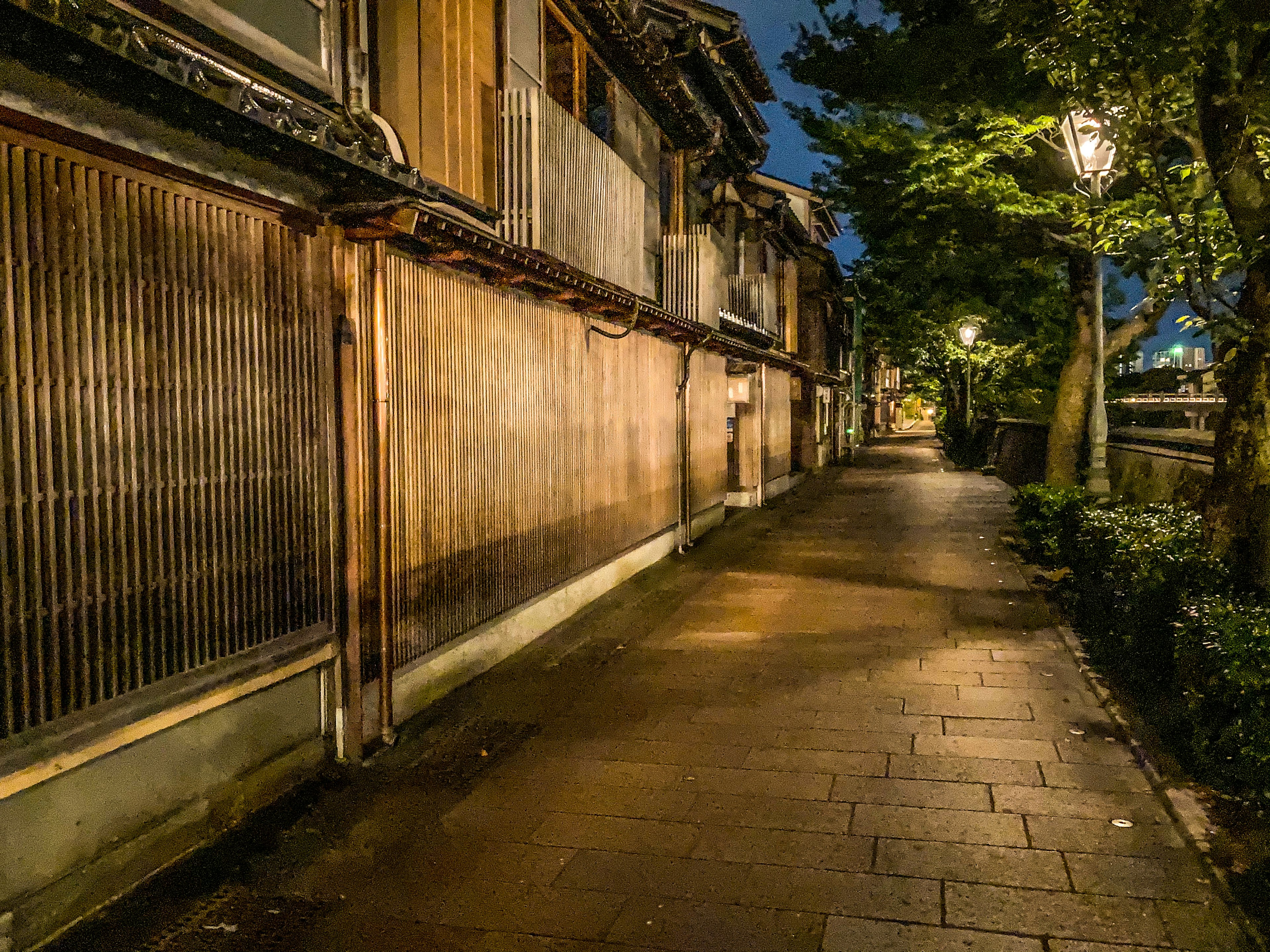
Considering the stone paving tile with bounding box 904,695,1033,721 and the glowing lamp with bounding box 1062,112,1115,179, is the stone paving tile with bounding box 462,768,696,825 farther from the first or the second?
the glowing lamp with bounding box 1062,112,1115,179

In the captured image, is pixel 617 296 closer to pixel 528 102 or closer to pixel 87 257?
pixel 528 102

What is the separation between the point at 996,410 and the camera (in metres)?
43.4

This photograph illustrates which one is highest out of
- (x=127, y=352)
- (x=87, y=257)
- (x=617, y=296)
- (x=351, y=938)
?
(x=617, y=296)

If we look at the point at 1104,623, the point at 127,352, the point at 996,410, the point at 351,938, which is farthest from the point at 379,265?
the point at 996,410

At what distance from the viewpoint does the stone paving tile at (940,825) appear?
5.65 meters

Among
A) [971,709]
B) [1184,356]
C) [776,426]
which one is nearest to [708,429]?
[776,426]

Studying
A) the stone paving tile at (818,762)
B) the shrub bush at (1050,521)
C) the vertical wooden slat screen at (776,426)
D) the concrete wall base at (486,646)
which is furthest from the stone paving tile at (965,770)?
the vertical wooden slat screen at (776,426)

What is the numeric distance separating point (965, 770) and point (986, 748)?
0.56 metres

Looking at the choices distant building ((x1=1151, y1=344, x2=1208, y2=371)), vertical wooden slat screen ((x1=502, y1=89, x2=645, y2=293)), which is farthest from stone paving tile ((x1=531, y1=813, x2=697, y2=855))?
distant building ((x1=1151, y1=344, x2=1208, y2=371))

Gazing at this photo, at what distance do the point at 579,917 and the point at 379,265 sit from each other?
5.03m

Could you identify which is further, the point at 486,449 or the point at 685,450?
the point at 685,450

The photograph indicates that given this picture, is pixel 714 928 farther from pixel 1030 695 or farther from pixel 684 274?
pixel 684 274

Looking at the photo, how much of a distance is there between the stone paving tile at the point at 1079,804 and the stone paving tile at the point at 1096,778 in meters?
0.08

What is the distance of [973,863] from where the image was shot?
5316 mm
